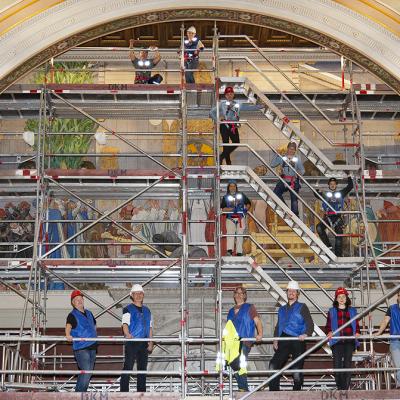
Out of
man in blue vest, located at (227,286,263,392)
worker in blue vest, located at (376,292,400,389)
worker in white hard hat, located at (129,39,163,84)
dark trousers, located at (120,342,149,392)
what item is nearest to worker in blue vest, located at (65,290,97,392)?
dark trousers, located at (120,342,149,392)

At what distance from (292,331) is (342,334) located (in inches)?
28.2

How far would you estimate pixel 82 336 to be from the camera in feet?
46.3

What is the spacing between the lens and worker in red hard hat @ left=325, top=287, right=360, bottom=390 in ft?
45.0

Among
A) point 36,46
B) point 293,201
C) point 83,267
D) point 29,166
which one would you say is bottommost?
point 83,267

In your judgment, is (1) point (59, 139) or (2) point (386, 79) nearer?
(2) point (386, 79)

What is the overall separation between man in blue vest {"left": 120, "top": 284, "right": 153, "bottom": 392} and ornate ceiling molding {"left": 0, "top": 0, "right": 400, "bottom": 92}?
405 cm

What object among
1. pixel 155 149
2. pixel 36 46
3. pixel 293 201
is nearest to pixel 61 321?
pixel 155 149

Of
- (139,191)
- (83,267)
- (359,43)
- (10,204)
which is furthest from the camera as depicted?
(10,204)

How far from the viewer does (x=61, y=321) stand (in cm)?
2083

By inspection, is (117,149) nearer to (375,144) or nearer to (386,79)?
(375,144)

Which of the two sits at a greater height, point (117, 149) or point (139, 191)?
point (117, 149)

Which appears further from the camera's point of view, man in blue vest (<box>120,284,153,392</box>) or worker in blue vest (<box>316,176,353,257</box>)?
worker in blue vest (<box>316,176,353,257</box>)

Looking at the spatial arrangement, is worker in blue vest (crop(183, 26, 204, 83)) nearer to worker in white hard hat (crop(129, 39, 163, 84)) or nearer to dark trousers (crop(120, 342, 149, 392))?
worker in white hard hat (crop(129, 39, 163, 84))

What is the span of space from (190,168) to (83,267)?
8.38 feet
